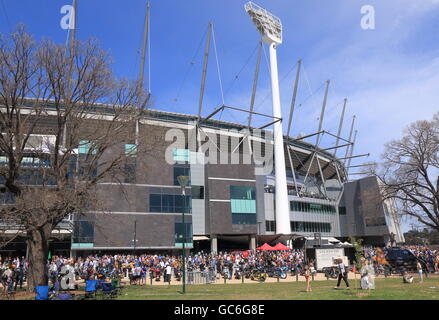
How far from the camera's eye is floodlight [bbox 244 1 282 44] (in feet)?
214

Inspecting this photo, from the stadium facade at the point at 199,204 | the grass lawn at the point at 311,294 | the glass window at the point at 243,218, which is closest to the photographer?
the grass lawn at the point at 311,294

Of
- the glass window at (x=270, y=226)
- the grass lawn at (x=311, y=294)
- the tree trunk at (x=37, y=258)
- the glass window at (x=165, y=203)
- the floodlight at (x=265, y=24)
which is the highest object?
the floodlight at (x=265, y=24)

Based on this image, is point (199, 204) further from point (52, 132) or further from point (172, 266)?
point (52, 132)

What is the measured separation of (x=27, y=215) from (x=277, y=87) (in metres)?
52.2

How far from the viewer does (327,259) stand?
30.9m

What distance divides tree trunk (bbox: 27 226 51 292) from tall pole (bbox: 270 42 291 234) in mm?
45579

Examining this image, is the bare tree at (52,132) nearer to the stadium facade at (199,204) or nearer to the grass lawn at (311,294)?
the grass lawn at (311,294)

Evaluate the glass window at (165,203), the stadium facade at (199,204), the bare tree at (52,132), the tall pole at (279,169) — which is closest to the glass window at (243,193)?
the stadium facade at (199,204)

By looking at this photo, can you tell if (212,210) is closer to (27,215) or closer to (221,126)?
(221,126)

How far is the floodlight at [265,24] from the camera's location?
214ft

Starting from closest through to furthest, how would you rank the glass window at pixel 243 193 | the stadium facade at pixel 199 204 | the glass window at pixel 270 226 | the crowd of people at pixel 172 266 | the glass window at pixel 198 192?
1. the crowd of people at pixel 172 266
2. the stadium facade at pixel 199 204
3. the glass window at pixel 198 192
4. the glass window at pixel 243 193
5. the glass window at pixel 270 226

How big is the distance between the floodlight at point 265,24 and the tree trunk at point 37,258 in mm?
55342

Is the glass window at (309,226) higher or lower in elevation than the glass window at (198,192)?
lower
